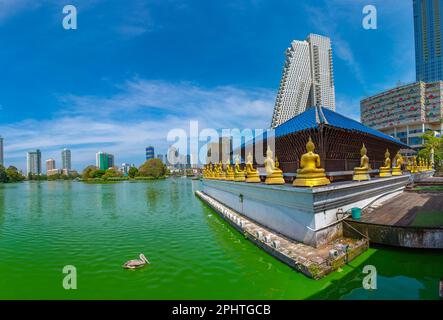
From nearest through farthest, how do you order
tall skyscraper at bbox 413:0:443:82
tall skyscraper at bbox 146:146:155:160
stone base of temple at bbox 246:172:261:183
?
1. stone base of temple at bbox 246:172:261:183
2. tall skyscraper at bbox 413:0:443:82
3. tall skyscraper at bbox 146:146:155:160

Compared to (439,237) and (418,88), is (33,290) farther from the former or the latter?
(418,88)

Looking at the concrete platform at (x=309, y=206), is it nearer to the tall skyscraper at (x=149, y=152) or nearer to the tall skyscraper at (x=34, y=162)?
the tall skyscraper at (x=149, y=152)

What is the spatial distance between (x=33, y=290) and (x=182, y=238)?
5.90m

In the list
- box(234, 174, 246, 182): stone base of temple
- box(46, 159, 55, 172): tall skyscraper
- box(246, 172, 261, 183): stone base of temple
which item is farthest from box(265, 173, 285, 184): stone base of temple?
box(46, 159, 55, 172): tall skyscraper

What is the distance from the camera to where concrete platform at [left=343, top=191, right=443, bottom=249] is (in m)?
7.36

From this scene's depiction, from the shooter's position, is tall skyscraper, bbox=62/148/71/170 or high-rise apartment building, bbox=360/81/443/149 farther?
tall skyscraper, bbox=62/148/71/170

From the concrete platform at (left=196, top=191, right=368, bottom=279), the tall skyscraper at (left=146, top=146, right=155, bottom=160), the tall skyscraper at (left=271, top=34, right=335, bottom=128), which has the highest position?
the tall skyscraper at (left=271, top=34, right=335, bottom=128)

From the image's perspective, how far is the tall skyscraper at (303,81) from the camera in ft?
221

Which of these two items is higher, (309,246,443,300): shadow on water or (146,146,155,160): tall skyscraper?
(146,146,155,160): tall skyscraper

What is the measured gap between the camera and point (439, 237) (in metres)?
7.30

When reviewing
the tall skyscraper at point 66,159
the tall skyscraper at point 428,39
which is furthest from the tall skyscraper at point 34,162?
the tall skyscraper at point 428,39

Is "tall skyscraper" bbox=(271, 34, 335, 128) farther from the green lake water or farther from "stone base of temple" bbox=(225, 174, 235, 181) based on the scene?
the green lake water

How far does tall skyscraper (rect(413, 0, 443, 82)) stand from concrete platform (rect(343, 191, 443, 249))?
129878mm
